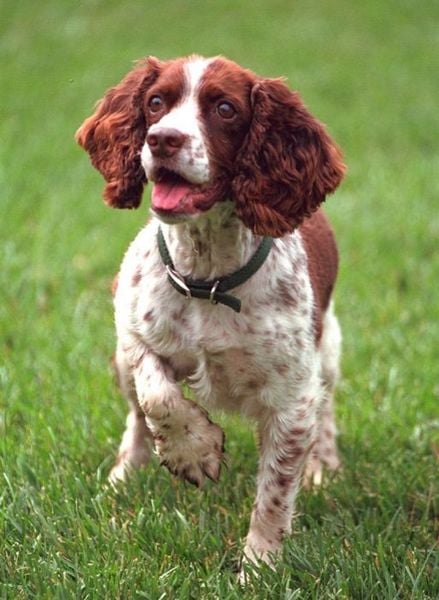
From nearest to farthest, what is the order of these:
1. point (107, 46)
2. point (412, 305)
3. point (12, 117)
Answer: point (412, 305), point (12, 117), point (107, 46)

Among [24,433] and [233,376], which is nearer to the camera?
[233,376]

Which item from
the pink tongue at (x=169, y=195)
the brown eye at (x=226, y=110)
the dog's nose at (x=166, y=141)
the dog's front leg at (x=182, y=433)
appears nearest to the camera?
the dog's nose at (x=166, y=141)

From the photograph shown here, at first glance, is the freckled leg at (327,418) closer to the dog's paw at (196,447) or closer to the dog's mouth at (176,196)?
the dog's paw at (196,447)

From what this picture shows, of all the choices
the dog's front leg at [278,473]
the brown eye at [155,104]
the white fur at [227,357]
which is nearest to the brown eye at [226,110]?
the brown eye at [155,104]

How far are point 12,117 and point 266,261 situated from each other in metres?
7.41

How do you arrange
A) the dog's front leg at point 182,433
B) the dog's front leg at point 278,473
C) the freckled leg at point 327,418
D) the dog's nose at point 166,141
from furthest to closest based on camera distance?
1. the freckled leg at point 327,418
2. the dog's front leg at point 278,473
3. the dog's front leg at point 182,433
4. the dog's nose at point 166,141

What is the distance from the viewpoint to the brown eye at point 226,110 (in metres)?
3.45

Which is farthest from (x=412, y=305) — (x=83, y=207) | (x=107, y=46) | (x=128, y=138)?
(x=107, y=46)

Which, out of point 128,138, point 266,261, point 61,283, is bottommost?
point 61,283

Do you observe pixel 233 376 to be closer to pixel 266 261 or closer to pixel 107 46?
pixel 266 261

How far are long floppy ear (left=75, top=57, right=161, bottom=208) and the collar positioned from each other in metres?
0.29

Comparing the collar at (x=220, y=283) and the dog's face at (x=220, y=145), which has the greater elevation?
the dog's face at (x=220, y=145)

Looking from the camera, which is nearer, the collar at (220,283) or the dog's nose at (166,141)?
the dog's nose at (166,141)

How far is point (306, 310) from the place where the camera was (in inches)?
152
